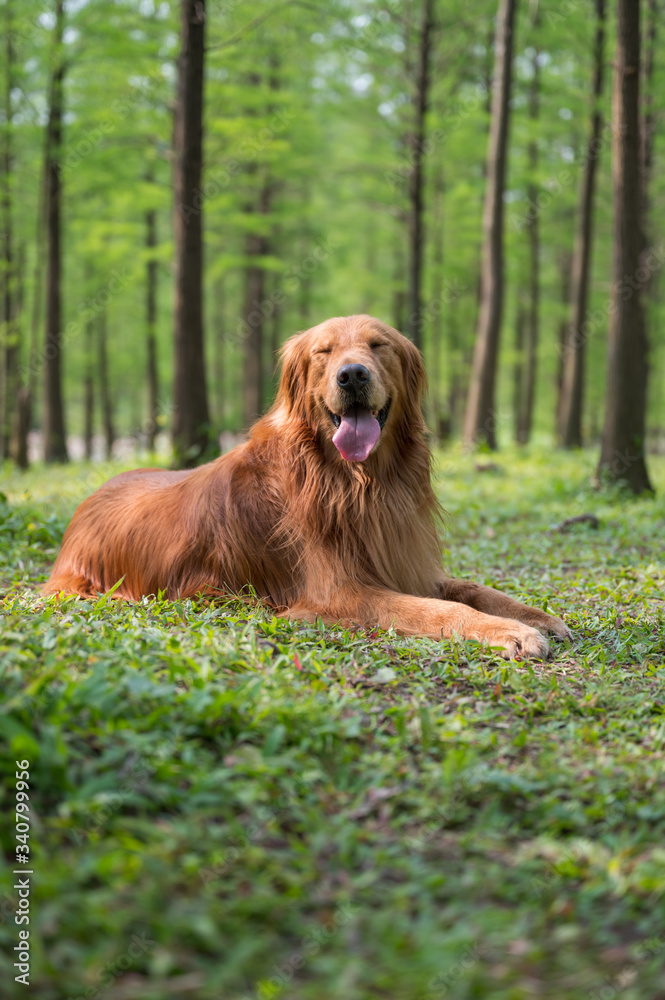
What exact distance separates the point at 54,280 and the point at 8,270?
51.4 inches

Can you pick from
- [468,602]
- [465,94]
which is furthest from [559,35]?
[468,602]

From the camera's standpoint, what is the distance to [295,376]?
418 centimetres

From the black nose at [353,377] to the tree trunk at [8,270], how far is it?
11349 mm

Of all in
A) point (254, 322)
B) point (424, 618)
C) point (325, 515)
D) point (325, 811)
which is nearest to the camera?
point (325, 811)

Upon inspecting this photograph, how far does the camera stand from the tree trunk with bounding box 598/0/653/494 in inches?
323

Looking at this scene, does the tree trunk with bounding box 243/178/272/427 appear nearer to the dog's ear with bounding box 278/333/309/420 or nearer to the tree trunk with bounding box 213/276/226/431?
the tree trunk with bounding box 213/276/226/431

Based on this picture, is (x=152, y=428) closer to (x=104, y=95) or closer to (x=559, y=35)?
(x=104, y=95)

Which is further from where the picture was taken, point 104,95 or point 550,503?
point 104,95

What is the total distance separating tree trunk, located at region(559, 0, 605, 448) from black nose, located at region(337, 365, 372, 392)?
36.2 feet

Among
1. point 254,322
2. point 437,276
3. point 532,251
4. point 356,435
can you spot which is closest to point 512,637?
point 356,435

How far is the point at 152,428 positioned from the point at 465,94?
961 cm

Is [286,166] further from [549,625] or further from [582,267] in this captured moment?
[549,625]

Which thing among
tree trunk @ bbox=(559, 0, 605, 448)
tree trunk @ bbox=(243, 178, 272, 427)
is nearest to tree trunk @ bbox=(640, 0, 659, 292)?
tree trunk @ bbox=(559, 0, 605, 448)

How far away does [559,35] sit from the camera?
45.8 feet
